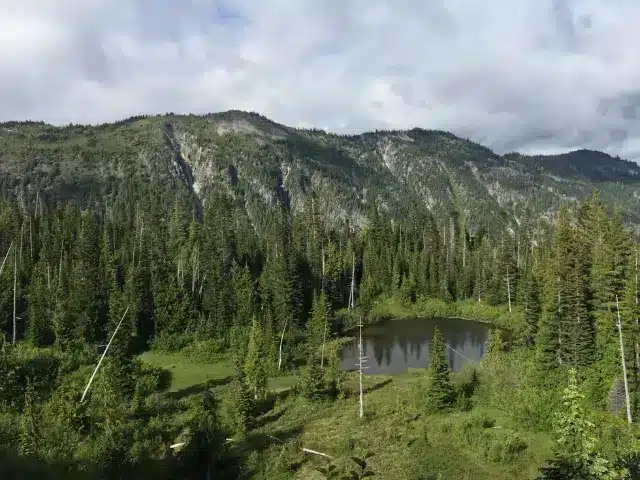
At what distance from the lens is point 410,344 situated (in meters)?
75.2

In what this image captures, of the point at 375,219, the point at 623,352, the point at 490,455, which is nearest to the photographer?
the point at 490,455

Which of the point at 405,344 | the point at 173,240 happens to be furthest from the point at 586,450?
the point at 173,240

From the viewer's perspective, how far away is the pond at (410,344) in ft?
209

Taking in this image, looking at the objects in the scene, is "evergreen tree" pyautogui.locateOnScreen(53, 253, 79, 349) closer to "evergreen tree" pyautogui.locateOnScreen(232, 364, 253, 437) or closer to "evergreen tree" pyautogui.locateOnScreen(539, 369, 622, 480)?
"evergreen tree" pyautogui.locateOnScreen(232, 364, 253, 437)

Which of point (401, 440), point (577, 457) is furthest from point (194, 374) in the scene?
point (577, 457)

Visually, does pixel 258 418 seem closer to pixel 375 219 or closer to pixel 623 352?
pixel 623 352

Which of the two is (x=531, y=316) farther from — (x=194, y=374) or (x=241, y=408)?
(x=194, y=374)

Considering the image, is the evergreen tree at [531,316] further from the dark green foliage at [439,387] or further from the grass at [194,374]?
the grass at [194,374]

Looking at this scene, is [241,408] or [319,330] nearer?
[241,408]

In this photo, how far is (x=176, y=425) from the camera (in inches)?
1416

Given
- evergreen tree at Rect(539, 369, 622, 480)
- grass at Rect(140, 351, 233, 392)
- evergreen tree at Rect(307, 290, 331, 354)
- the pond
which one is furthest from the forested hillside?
the pond

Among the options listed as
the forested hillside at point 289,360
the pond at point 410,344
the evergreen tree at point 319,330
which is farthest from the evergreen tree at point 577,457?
the evergreen tree at point 319,330

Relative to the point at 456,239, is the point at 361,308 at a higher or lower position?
lower

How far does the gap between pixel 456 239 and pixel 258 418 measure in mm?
114829
